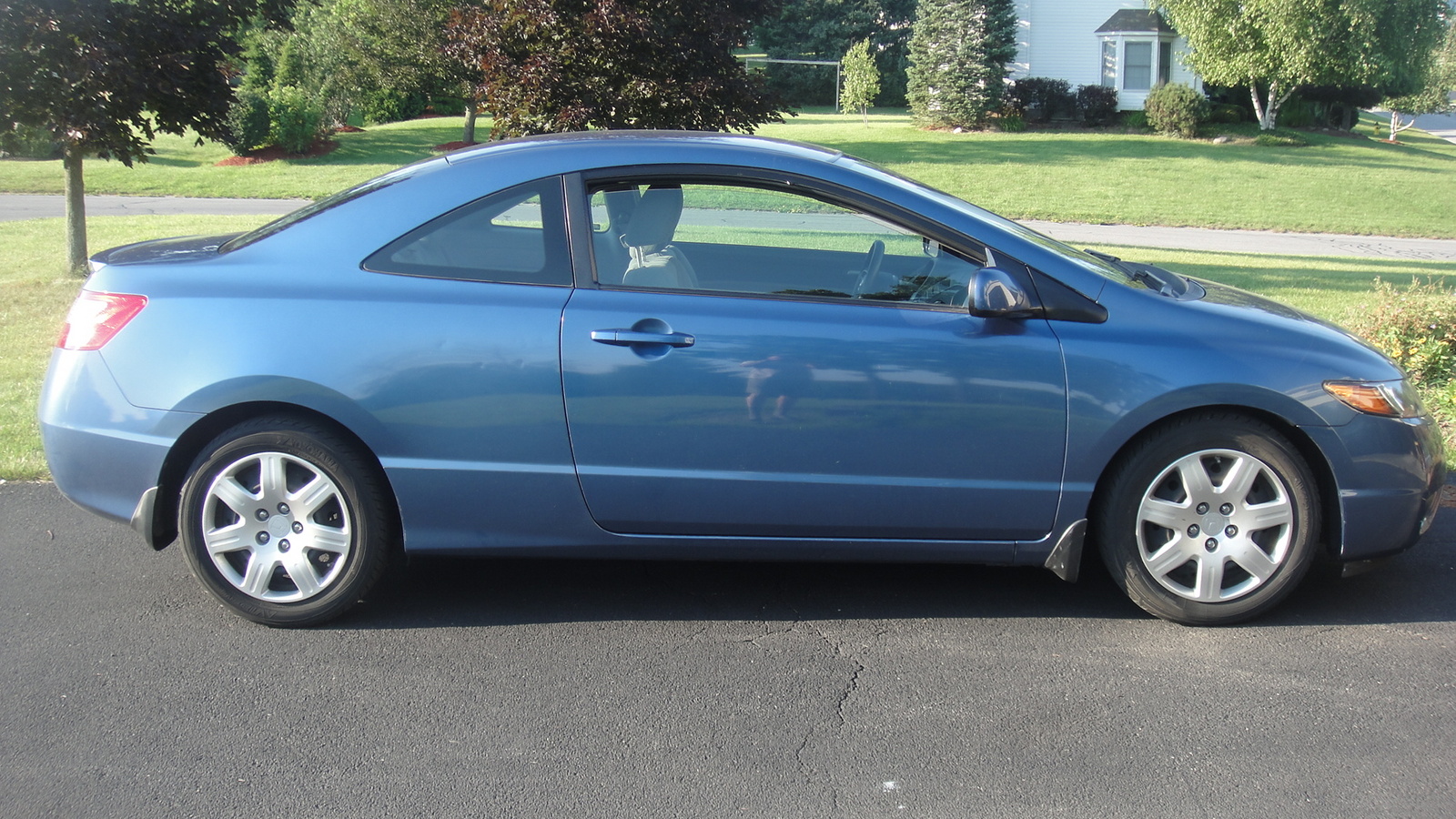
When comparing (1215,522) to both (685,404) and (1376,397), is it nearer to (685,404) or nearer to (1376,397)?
(1376,397)

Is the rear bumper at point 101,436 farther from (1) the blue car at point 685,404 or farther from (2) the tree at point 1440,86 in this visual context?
(2) the tree at point 1440,86

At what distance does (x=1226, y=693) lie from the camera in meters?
3.59

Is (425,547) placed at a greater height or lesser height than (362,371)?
lesser

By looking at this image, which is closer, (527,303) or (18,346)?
(527,303)

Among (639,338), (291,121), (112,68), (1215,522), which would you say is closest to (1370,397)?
(1215,522)

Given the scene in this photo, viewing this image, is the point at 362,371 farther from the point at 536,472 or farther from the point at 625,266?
the point at 625,266

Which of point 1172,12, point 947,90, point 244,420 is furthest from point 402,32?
point 244,420

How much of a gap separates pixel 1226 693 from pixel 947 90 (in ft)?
111

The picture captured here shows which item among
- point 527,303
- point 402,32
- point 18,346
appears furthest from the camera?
point 402,32

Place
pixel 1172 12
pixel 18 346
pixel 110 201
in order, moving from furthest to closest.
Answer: pixel 1172 12
pixel 110 201
pixel 18 346

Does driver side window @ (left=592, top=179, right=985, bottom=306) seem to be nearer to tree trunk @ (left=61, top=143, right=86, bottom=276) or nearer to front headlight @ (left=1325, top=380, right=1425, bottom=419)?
front headlight @ (left=1325, top=380, right=1425, bottom=419)

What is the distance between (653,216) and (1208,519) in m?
2.16

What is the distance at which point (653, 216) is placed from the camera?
4.13 m

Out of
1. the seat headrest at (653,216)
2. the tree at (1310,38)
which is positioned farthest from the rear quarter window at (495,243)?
the tree at (1310,38)
